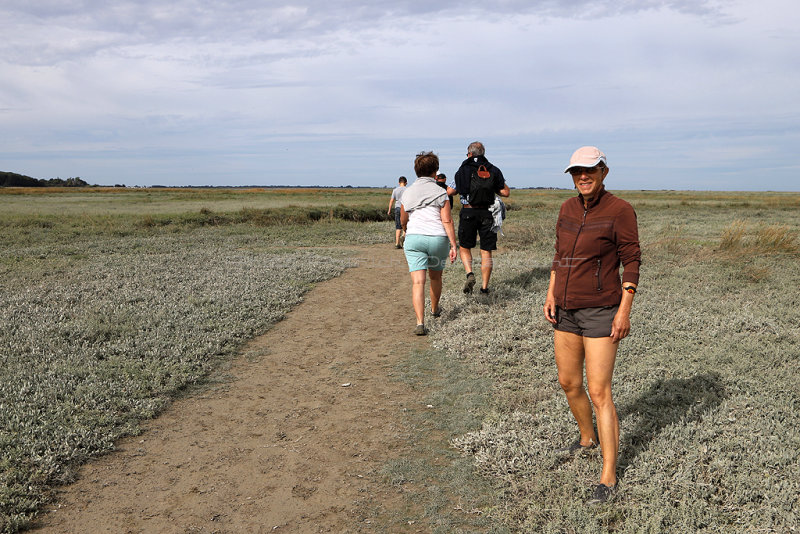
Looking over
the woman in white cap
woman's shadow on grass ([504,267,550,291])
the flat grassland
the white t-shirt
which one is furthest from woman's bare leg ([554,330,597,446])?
woman's shadow on grass ([504,267,550,291])

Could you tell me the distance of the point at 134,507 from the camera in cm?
394

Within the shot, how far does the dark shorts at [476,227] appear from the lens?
9.05 m

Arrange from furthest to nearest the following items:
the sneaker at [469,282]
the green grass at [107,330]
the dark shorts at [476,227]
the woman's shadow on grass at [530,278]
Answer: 1. the woman's shadow on grass at [530,278]
2. the sneaker at [469,282]
3. the dark shorts at [476,227]
4. the green grass at [107,330]

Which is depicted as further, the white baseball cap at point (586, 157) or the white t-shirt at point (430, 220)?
the white t-shirt at point (430, 220)

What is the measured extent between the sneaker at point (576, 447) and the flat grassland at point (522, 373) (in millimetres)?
134

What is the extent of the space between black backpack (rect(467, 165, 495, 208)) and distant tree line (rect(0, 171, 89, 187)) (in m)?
150

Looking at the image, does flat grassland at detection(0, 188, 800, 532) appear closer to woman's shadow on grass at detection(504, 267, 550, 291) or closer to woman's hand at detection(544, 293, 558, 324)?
woman's shadow on grass at detection(504, 267, 550, 291)

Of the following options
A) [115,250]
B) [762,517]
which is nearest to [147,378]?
[762,517]

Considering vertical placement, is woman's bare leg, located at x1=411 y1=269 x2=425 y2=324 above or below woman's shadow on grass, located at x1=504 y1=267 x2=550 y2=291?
above

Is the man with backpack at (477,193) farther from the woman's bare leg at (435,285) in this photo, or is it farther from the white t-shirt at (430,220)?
the white t-shirt at (430,220)

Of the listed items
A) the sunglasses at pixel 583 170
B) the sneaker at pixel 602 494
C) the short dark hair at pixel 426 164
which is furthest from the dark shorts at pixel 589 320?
the short dark hair at pixel 426 164

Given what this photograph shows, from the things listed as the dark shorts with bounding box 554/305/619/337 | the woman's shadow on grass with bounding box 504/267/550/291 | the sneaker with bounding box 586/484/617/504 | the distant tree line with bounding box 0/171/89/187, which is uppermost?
the distant tree line with bounding box 0/171/89/187

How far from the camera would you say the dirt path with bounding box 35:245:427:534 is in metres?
3.80

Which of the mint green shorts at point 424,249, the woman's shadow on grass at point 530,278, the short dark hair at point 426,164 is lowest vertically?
the woman's shadow on grass at point 530,278
